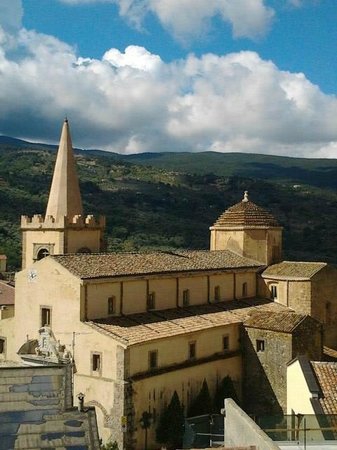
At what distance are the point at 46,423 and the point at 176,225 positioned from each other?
6961cm

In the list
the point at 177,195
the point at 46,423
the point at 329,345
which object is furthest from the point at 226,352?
the point at 177,195

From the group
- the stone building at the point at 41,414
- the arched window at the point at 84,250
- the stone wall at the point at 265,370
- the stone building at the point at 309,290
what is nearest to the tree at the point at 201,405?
the stone wall at the point at 265,370

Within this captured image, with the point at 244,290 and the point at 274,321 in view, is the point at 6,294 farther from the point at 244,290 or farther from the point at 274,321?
the point at 274,321

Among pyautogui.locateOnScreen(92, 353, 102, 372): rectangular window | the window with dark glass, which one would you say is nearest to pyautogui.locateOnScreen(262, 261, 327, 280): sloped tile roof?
pyautogui.locateOnScreen(92, 353, 102, 372): rectangular window

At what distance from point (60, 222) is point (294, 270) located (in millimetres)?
13975

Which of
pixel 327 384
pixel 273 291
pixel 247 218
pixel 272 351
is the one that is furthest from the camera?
pixel 247 218

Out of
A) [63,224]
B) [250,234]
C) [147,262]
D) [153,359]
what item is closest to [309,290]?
[250,234]

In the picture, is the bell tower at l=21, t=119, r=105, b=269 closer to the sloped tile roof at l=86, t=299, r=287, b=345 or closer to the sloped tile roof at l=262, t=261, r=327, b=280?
the sloped tile roof at l=86, t=299, r=287, b=345

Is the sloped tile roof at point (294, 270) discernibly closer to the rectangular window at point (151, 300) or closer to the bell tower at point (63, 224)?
the rectangular window at point (151, 300)

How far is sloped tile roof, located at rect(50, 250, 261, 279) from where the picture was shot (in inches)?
1155

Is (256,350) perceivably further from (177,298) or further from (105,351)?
(105,351)

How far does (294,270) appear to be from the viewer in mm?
37469

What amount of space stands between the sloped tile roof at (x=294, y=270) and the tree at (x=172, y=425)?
1212 cm

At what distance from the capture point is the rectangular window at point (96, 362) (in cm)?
2712
